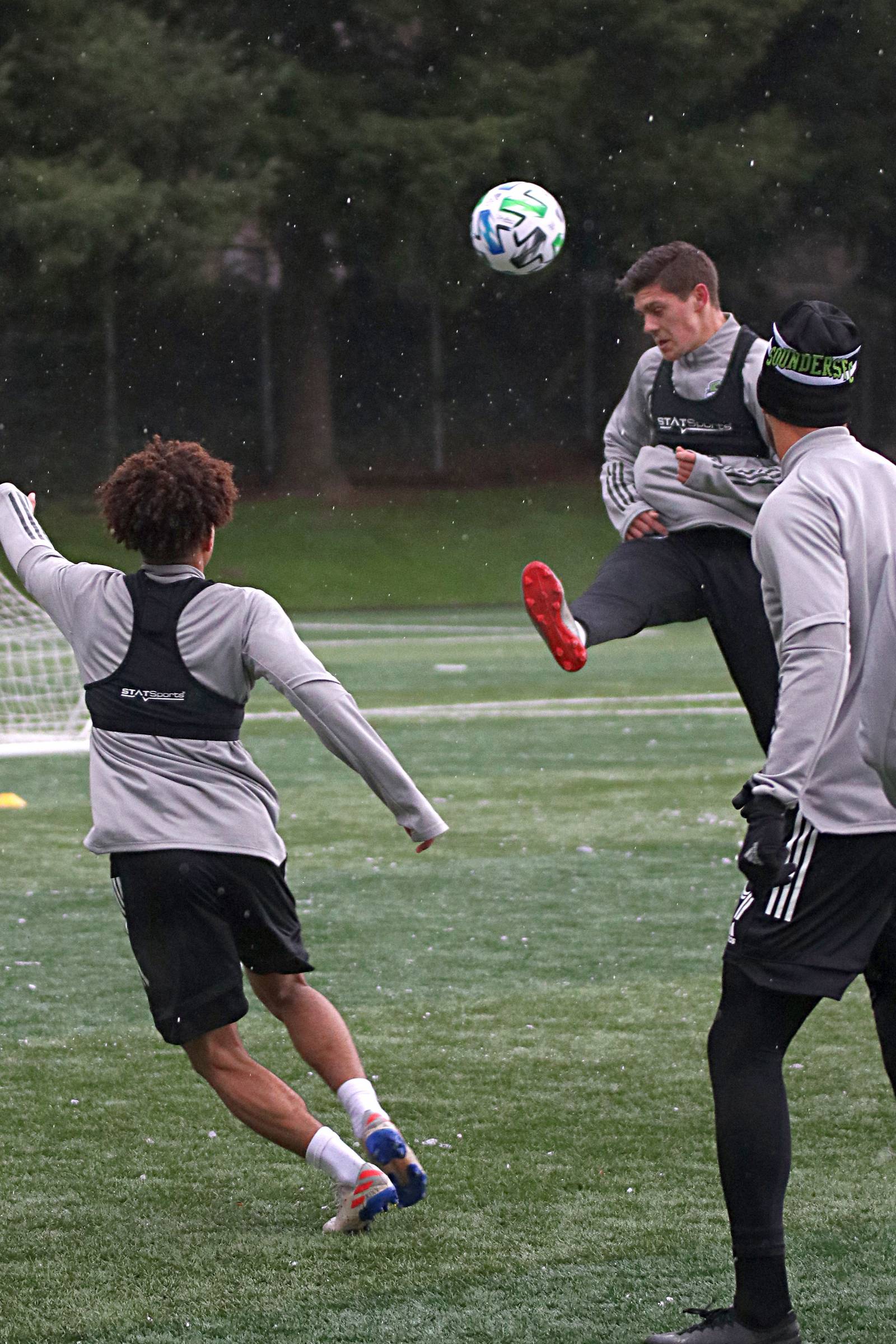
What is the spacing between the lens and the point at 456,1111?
527 cm

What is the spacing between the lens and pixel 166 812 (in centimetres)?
407

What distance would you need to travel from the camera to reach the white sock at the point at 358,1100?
421cm

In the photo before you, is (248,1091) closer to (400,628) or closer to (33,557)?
(33,557)

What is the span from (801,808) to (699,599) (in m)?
2.03

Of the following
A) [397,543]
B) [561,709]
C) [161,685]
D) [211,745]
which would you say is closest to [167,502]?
[161,685]

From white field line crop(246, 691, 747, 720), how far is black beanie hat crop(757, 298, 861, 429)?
11.5 meters

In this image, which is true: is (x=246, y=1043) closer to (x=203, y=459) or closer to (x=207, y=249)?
(x=203, y=459)

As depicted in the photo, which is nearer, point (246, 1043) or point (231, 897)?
point (231, 897)

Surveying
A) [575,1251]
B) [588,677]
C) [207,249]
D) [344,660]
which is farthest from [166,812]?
[207,249]

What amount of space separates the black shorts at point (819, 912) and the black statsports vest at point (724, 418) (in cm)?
199

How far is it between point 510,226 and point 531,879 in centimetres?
280

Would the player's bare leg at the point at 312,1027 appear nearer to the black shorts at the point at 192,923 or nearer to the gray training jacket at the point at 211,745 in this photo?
the black shorts at the point at 192,923

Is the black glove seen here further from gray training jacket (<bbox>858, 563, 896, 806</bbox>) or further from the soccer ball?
the soccer ball

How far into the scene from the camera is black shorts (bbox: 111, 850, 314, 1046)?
405 cm
